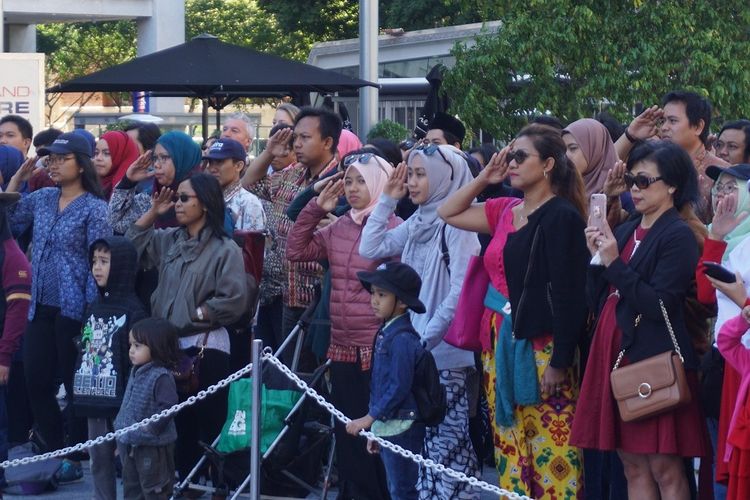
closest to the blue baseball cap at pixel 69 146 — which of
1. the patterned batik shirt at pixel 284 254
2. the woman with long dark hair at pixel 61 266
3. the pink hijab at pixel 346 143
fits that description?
the woman with long dark hair at pixel 61 266

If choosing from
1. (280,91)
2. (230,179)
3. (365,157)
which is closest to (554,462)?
(365,157)

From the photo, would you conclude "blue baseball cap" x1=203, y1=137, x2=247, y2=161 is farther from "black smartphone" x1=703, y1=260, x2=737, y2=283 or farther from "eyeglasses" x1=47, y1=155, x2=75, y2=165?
"black smartphone" x1=703, y1=260, x2=737, y2=283

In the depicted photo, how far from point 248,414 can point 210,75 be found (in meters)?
5.27

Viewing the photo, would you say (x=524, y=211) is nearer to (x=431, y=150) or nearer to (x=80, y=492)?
(x=431, y=150)

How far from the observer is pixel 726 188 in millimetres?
5699

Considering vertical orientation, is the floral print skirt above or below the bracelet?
below

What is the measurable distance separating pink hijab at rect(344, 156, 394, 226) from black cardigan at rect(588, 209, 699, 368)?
6.30 ft

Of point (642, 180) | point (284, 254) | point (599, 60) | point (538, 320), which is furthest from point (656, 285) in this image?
point (599, 60)

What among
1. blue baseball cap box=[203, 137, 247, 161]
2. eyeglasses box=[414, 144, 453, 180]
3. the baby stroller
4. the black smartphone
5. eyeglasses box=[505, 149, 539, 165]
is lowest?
the baby stroller

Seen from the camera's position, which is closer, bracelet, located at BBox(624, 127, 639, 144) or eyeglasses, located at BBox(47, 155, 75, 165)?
bracelet, located at BBox(624, 127, 639, 144)

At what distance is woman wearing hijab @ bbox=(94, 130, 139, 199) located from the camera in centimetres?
933

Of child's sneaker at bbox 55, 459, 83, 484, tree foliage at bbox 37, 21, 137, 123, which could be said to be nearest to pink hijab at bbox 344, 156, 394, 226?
child's sneaker at bbox 55, 459, 83, 484

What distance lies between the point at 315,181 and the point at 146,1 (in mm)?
26392

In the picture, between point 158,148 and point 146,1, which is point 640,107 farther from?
point 146,1
